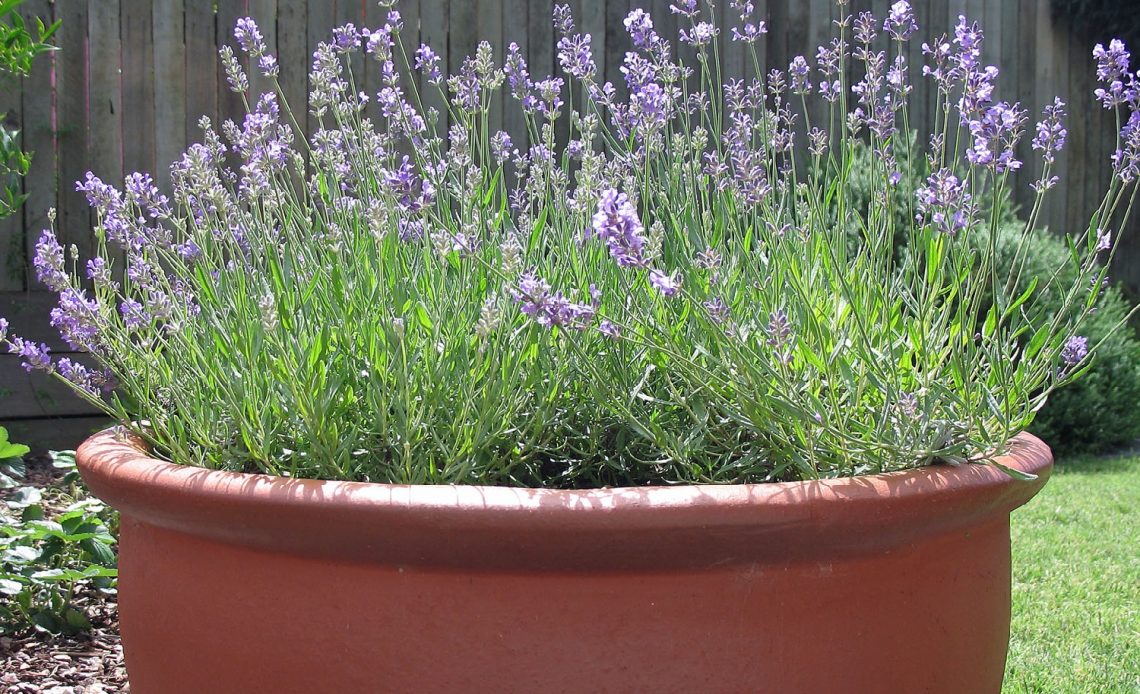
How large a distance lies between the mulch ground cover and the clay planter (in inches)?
42.7

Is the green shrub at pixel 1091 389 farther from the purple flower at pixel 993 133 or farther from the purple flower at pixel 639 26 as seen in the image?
the purple flower at pixel 993 133

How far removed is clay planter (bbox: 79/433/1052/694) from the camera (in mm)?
1280

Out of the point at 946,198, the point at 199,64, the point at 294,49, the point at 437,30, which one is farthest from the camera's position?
the point at 437,30

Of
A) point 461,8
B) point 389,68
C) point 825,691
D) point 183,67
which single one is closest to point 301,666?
point 825,691

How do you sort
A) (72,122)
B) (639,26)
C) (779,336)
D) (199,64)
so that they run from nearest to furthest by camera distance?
(779,336) → (639,26) → (72,122) → (199,64)

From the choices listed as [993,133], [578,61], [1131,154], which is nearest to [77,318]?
[578,61]

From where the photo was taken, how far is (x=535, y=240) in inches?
66.2

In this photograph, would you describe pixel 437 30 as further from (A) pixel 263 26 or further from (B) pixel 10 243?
(B) pixel 10 243

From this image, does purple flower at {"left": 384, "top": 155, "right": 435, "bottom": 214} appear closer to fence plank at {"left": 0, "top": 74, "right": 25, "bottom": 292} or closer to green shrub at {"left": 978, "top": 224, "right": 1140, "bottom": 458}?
fence plank at {"left": 0, "top": 74, "right": 25, "bottom": 292}

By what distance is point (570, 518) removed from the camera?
4.12 feet

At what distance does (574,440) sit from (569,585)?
1.53 feet

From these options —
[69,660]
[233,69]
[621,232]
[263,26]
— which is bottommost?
[69,660]

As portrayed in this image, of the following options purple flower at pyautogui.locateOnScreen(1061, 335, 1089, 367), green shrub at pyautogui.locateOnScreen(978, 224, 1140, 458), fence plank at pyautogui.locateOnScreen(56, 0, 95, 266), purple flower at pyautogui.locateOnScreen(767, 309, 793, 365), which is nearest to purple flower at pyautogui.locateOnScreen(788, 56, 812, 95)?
purple flower at pyautogui.locateOnScreen(1061, 335, 1089, 367)

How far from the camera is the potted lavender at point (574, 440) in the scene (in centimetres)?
129
